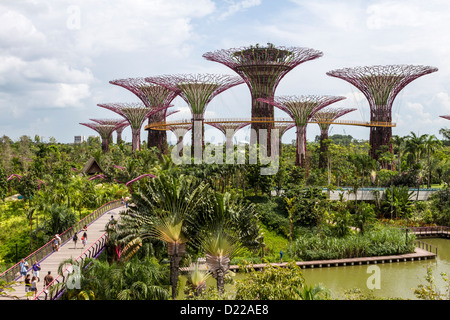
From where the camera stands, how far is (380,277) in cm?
2327

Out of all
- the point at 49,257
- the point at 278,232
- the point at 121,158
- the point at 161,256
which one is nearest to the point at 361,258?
the point at 278,232

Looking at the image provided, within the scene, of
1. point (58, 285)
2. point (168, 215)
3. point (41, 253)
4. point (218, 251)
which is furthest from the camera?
point (168, 215)

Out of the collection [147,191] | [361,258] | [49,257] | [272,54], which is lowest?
[361,258]

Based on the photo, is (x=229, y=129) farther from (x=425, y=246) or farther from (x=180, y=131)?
(x=425, y=246)

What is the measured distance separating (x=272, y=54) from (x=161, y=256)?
26.9 meters

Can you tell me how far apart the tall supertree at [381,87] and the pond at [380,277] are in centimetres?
2337

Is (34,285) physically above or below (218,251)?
below

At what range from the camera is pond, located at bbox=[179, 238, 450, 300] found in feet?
69.3

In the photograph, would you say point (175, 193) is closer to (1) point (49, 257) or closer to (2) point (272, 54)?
→ (1) point (49, 257)

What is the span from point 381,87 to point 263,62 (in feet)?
42.5

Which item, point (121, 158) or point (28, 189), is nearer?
point (28, 189)

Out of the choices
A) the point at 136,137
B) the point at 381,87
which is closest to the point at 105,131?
the point at 136,137

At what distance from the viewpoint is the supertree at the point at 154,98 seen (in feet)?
177
